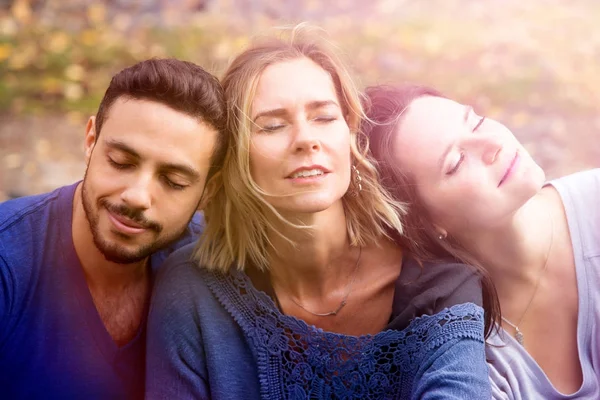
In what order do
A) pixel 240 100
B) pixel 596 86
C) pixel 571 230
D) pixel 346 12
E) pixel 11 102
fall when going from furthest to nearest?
pixel 346 12 < pixel 596 86 < pixel 11 102 < pixel 571 230 < pixel 240 100

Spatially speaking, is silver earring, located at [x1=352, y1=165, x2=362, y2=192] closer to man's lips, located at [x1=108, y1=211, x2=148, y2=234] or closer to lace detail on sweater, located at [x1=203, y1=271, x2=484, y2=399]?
lace detail on sweater, located at [x1=203, y1=271, x2=484, y2=399]

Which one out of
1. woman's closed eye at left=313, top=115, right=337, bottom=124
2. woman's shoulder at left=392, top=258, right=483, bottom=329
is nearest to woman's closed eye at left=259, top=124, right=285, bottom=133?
woman's closed eye at left=313, top=115, right=337, bottom=124

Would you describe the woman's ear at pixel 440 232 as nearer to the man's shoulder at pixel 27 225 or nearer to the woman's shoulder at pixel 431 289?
the woman's shoulder at pixel 431 289

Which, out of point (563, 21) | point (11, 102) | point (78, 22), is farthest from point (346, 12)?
point (11, 102)

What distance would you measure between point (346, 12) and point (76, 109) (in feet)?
6.49

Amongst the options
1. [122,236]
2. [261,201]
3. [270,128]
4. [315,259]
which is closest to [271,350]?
[315,259]

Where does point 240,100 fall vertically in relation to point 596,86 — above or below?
above

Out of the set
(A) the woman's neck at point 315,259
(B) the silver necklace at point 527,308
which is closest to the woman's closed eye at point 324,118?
(A) the woman's neck at point 315,259

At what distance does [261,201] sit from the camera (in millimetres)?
2219

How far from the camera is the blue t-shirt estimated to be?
2162 millimetres

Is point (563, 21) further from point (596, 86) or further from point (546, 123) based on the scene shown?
point (546, 123)

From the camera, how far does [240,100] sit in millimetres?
2203

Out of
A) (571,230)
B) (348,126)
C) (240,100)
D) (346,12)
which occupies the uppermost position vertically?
(346,12)

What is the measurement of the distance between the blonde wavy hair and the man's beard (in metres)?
0.19
